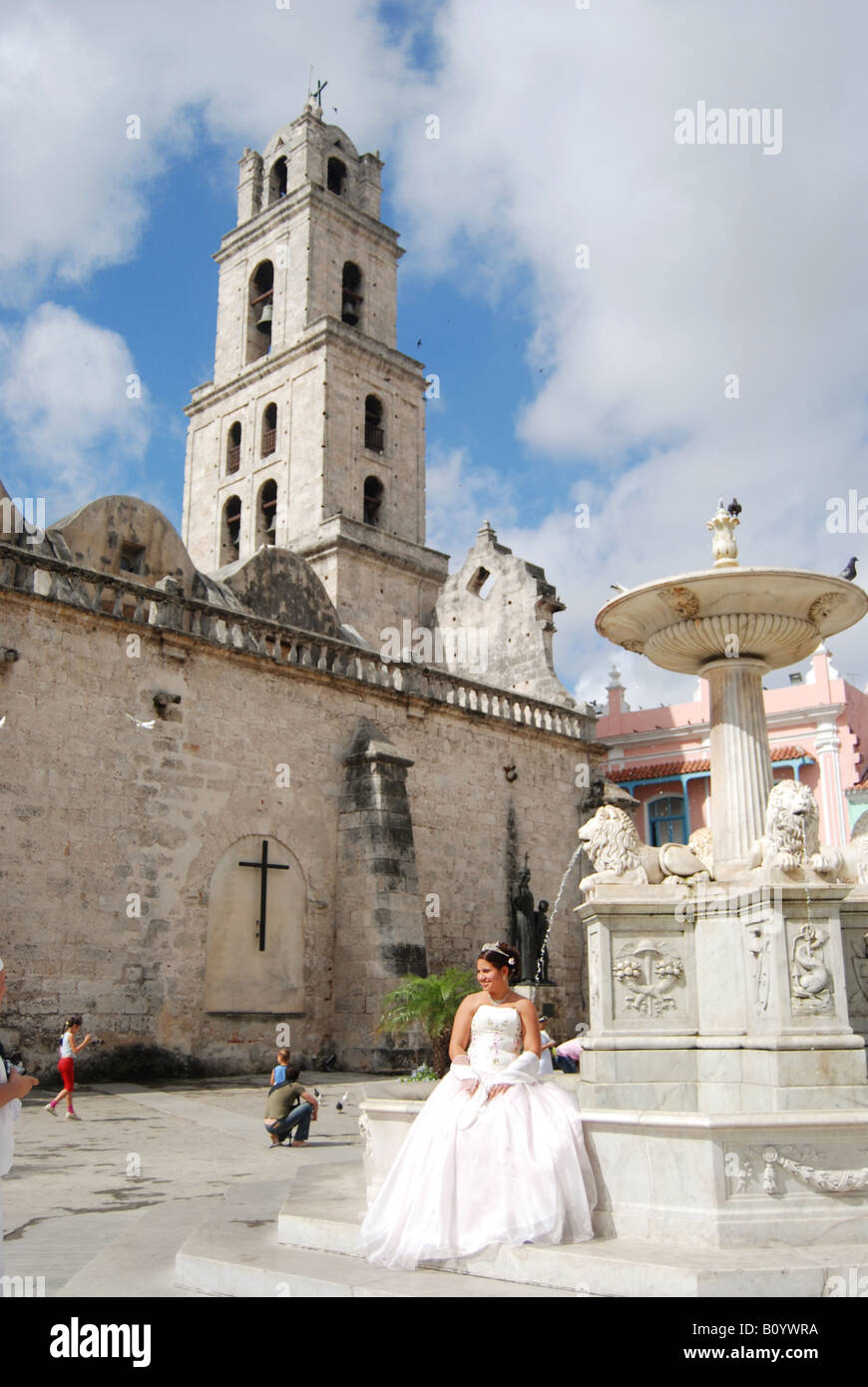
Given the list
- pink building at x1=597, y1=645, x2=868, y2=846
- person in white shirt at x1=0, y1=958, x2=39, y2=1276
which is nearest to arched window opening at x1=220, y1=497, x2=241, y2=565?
pink building at x1=597, y1=645, x2=868, y2=846

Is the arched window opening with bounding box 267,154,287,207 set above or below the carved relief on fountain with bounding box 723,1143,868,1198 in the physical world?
above

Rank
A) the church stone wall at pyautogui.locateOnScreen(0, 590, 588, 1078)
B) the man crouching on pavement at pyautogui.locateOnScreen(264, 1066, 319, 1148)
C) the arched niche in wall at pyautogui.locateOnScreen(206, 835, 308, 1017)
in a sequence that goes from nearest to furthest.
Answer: the man crouching on pavement at pyautogui.locateOnScreen(264, 1066, 319, 1148)
the church stone wall at pyautogui.locateOnScreen(0, 590, 588, 1078)
the arched niche in wall at pyautogui.locateOnScreen(206, 835, 308, 1017)

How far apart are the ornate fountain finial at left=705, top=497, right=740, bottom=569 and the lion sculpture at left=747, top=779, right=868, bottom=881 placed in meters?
2.08

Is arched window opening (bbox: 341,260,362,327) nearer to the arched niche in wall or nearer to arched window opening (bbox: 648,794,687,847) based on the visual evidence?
arched window opening (bbox: 648,794,687,847)

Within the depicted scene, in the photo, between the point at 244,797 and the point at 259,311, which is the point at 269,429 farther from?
the point at 244,797

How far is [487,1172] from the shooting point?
468 centimetres

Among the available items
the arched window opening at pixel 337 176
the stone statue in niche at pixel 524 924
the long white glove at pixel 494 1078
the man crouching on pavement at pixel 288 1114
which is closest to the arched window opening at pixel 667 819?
the stone statue in niche at pixel 524 924

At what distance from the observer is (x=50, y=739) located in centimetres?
1343

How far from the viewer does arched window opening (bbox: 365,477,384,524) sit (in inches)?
1174

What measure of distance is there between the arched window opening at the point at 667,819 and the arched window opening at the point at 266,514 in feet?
40.7

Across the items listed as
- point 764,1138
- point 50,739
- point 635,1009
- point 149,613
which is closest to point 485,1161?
point 764,1138

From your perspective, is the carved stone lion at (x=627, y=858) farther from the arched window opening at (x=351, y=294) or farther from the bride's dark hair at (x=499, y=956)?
the arched window opening at (x=351, y=294)

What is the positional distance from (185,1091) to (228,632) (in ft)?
20.8
